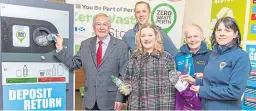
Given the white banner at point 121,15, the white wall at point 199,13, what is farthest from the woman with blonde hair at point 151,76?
the white wall at point 199,13

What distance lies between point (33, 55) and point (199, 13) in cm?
254

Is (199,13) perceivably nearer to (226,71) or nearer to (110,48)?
(110,48)

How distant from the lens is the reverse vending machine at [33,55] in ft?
5.80

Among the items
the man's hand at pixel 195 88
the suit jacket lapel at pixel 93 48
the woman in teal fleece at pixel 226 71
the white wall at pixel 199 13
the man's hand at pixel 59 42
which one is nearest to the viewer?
the woman in teal fleece at pixel 226 71

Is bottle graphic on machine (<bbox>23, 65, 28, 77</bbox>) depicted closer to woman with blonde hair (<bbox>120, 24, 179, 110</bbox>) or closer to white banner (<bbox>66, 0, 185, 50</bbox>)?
woman with blonde hair (<bbox>120, 24, 179, 110</bbox>)

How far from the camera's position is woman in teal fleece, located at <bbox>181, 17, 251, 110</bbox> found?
5.01ft

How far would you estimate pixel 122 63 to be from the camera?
6.84 feet

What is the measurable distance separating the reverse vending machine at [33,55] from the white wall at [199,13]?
2.13m

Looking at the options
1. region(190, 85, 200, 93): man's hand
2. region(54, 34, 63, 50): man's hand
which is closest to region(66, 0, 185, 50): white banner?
region(54, 34, 63, 50): man's hand

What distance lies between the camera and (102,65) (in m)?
2.04

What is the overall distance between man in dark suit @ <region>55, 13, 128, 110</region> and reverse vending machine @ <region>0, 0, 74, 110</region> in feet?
0.48

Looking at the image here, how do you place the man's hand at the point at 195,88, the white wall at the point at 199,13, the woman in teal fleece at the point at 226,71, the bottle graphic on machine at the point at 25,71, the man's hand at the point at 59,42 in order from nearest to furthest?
the woman in teal fleece at the point at 226,71 → the man's hand at the point at 195,88 → the bottle graphic on machine at the point at 25,71 → the man's hand at the point at 59,42 → the white wall at the point at 199,13

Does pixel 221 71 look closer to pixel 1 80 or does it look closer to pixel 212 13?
pixel 1 80

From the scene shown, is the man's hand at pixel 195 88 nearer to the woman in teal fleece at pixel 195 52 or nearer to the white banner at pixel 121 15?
the woman in teal fleece at pixel 195 52
